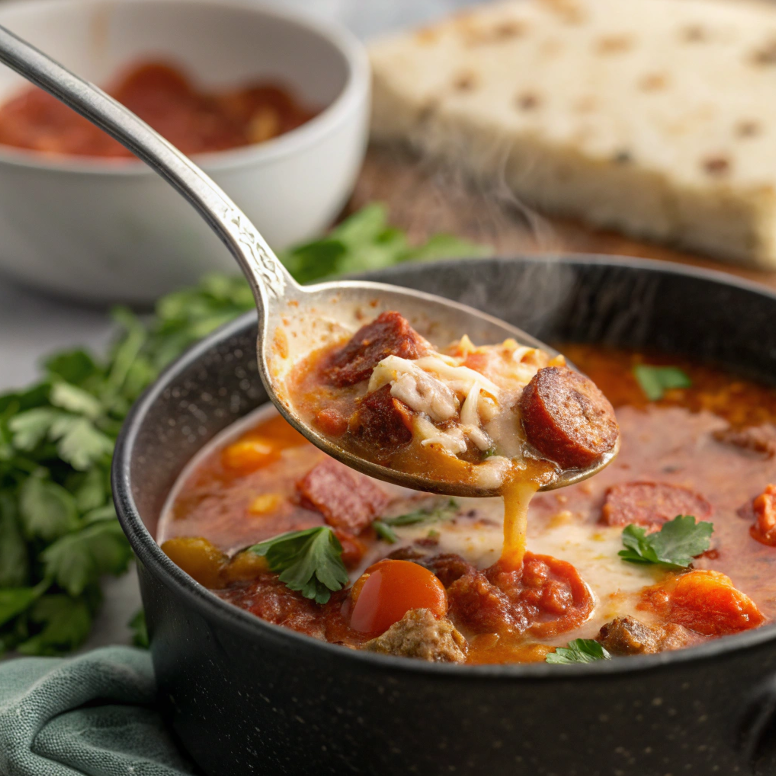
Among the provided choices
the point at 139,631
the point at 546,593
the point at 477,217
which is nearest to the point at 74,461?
the point at 139,631

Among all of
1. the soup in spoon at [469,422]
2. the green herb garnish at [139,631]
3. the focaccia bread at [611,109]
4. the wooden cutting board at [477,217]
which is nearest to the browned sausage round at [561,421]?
the soup in spoon at [469,422]

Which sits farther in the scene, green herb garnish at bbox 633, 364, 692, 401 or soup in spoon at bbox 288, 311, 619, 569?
green herb garnish at bbox 633, 364, 692, 401

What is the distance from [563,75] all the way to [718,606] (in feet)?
12.7

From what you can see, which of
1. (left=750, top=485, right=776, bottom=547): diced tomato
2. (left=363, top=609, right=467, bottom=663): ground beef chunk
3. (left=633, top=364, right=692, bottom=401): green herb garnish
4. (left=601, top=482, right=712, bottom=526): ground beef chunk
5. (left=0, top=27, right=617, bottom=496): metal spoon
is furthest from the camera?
(left=633, top=364, right=692, bottom=401): green herb garnish

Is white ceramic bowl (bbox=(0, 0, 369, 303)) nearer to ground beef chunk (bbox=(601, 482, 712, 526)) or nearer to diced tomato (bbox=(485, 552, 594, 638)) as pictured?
ground beef chunk (bbox=(601, 482, 712, 526))

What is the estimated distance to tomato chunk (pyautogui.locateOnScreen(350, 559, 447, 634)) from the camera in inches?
99.5

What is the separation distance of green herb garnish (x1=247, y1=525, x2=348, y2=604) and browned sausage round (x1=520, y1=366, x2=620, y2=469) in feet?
1.97

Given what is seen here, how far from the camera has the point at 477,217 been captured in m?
5.20

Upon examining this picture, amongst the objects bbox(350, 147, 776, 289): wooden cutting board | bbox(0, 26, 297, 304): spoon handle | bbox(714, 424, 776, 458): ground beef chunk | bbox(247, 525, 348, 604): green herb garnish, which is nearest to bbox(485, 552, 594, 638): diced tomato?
bbox(247, 525, 348, 604): green herb garnish

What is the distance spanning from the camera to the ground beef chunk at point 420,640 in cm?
228

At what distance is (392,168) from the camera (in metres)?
5.70

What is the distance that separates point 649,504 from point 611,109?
3021mm

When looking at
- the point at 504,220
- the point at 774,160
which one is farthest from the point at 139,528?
the point at 774,160

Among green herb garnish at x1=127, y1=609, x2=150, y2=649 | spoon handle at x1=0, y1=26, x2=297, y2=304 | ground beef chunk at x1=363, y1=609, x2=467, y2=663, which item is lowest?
green herb garnish at x1=127, y1=609, x2=150, y2=649
